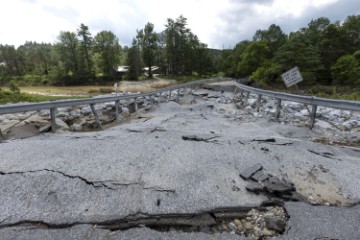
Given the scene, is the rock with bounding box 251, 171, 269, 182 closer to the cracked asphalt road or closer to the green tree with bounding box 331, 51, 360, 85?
the cracked asphalt road

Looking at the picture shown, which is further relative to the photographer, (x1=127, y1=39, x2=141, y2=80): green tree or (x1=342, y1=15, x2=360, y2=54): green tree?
(x1=127, y1=39, x2=141, y2=80): green tree

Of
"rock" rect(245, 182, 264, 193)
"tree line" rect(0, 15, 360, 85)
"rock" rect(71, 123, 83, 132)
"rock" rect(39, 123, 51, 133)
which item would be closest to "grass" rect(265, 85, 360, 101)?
"tree line" rect(0, 15, 360, 85)

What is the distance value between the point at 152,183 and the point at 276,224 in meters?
1.60

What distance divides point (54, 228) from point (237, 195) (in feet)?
6.98

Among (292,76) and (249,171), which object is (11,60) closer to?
(292,76)

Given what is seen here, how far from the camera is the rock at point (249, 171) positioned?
10.5 ft

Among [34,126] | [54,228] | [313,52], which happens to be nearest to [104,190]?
[54,228]

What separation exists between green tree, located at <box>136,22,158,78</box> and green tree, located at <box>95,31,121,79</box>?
289 inches

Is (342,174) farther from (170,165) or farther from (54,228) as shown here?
(54,228)

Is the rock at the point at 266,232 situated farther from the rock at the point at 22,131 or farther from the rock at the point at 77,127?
the rock at the point at 77,127

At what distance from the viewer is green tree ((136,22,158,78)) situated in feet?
198

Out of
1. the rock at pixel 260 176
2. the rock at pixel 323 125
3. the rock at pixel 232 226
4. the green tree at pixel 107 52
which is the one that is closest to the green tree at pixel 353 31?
the rock at pixel 323 125

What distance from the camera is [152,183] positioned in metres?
3.02

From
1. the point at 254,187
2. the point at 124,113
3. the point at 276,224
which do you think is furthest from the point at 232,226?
the point at 124,113
